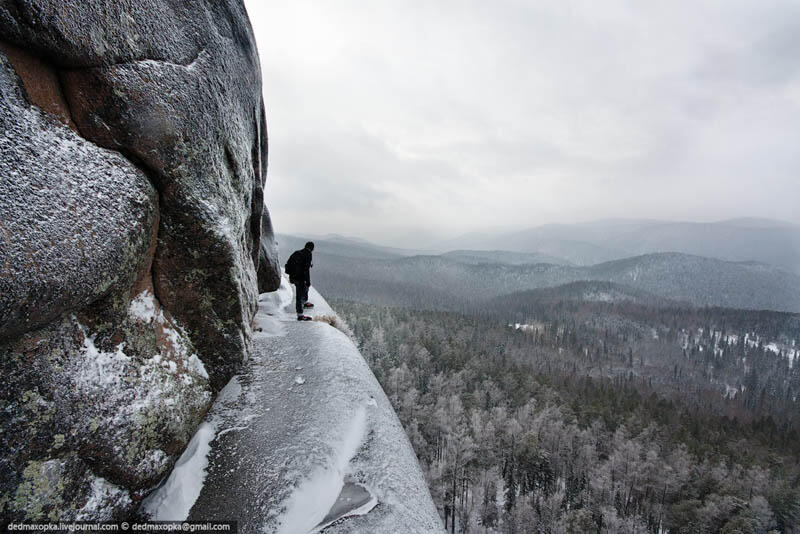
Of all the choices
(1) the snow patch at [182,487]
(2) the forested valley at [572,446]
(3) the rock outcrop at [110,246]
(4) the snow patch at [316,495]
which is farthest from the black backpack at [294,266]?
(2) the forested valley at [572,446]

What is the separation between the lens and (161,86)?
3832mm

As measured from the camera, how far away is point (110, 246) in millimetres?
3141

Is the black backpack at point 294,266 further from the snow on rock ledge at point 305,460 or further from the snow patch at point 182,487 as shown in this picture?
the snow patch at point 182,487

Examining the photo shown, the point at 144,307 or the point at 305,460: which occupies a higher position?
the point at 144,307

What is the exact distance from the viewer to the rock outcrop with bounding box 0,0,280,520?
8.49 feet

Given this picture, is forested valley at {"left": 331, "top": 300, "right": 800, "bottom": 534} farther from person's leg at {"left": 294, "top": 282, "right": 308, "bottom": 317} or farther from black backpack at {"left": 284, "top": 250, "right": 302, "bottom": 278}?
black backpack at {"left": 284, "top": 250, "right": 302, "bottom": 278}

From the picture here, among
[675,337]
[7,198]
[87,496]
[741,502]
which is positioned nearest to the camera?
[7,198]

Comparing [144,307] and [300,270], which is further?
[300,270]

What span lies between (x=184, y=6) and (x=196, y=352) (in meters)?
4.72

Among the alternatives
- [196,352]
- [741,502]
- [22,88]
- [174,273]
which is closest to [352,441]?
[196,352]

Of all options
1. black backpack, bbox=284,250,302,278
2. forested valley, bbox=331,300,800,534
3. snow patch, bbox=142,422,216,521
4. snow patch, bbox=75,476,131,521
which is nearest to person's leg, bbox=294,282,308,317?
A: black backpack, bbox=284,250,302,278

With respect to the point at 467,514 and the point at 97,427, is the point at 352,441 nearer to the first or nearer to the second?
A: the point at 97,427

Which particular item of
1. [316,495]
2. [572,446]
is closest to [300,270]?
[316,495]

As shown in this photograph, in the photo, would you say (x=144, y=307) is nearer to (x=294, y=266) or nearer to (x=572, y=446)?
(x=294, y=266)
